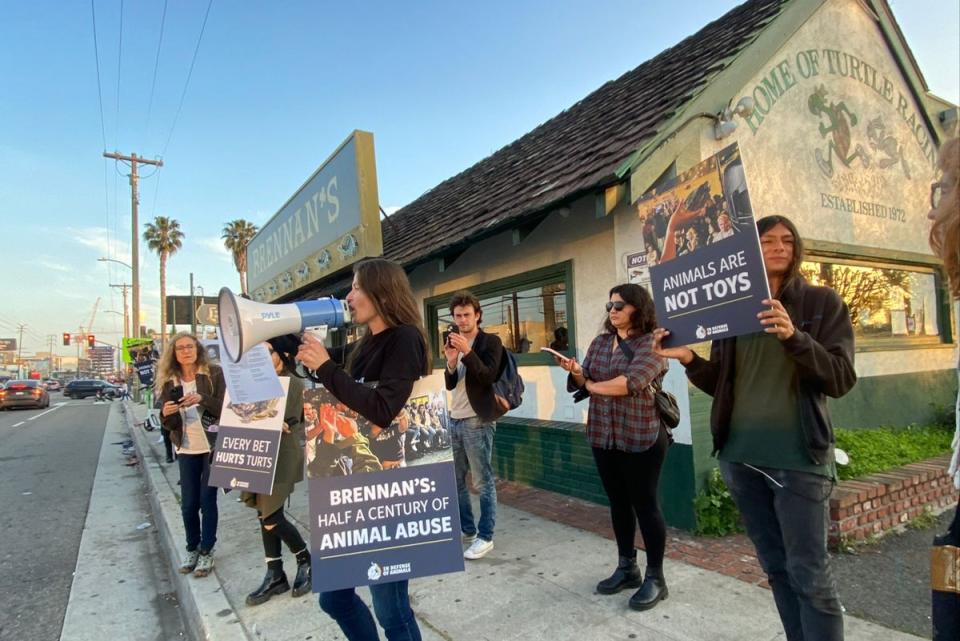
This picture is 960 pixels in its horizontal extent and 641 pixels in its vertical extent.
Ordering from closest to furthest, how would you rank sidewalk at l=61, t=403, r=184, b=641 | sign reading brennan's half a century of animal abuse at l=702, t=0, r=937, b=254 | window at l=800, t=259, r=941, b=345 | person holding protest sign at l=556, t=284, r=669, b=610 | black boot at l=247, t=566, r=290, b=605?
person holding protest sign at l=556, t=284, r=669, b=610, black boot at l=247, t=566, r=290, b=605, sidewalk at l=61, t=403, r=184, b=641, sign reading brennan's half a century of animal abuse at l=702, t=0, r=937, b=254, window at l=800, t=259, r=941, b=345

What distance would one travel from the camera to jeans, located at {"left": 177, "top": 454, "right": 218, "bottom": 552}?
154 inches

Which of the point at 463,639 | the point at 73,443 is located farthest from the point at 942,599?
the point at 73,443

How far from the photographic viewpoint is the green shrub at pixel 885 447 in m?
4.45

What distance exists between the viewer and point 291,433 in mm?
3555

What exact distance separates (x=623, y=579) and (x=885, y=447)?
10.9 ft

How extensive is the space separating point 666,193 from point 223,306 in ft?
6.22

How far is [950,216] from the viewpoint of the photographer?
125cm

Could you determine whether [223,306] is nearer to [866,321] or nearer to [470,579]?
[470,579]

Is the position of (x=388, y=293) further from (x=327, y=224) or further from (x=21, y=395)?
(x=21, y=395)

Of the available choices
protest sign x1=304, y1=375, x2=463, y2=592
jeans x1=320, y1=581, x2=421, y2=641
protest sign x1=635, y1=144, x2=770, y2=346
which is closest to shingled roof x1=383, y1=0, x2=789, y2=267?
protest sign x1=635, y1=144, x2=770, y2=346

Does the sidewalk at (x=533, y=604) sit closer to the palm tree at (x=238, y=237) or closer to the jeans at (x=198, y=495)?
the jeans at (x=198, y=495)

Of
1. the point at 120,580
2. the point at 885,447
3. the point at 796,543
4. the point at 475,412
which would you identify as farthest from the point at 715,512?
the point at 120,580

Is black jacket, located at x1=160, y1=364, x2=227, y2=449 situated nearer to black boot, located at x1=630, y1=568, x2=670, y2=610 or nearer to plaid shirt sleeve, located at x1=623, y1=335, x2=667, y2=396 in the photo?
plaid shirt sleeve, located at x1=623, y1=335, x2=667, y2=396

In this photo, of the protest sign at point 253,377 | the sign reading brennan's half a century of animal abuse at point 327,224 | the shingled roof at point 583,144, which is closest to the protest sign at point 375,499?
the protest sign at point 253,377
